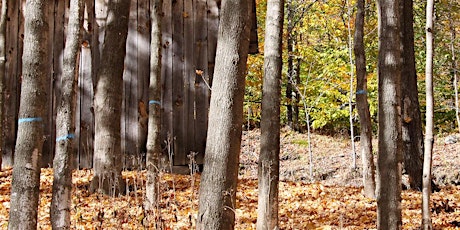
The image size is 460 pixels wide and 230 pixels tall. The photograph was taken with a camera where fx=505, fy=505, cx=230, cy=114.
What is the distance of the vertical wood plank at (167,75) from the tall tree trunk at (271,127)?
491cm

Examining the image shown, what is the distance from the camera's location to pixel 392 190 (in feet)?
16.7

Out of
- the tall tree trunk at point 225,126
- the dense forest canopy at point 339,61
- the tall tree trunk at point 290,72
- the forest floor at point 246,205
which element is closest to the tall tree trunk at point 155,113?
the forest floor at point 246,205

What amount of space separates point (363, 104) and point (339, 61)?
33.3 ft

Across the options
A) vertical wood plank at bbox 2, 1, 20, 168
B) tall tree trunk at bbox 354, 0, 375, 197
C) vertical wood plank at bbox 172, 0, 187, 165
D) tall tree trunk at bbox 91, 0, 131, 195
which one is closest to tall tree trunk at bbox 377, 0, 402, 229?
tall tree trunk at bbox 354, 0, 375, 197

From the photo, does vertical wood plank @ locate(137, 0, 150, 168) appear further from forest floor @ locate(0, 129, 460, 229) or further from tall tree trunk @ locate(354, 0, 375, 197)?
tall tree trunk @ locate(354, 0, 375, 197)

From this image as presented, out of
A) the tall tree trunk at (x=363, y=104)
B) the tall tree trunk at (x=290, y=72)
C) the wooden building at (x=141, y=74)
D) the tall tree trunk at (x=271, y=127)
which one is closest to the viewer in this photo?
the tall tree trunk at (x=271, y=127)

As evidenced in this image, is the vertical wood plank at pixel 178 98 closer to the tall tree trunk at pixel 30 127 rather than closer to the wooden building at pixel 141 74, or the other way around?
the wooden building at pixel 141 74

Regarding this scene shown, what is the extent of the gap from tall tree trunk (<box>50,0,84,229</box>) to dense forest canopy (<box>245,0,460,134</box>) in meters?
11.7

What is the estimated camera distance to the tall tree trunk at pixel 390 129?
509 centimetres

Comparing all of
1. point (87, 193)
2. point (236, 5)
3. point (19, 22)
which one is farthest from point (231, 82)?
point (19, 22)

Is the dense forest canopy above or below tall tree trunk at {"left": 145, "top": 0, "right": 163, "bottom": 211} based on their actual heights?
above

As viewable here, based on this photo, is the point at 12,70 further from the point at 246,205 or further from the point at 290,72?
the point at 290,72

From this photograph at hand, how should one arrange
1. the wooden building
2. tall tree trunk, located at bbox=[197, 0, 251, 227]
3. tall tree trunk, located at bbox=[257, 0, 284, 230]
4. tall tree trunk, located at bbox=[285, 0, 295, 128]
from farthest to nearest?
tall tree trunk, located at bbox=[285, 0, 295, 128] < the wooden building < tall tree trunk, located at bbox=[257, 0, 284, 230] < tall tree trunk, located at bbox=[197, 0, 251, 227]

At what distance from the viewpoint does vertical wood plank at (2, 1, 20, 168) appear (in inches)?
421
